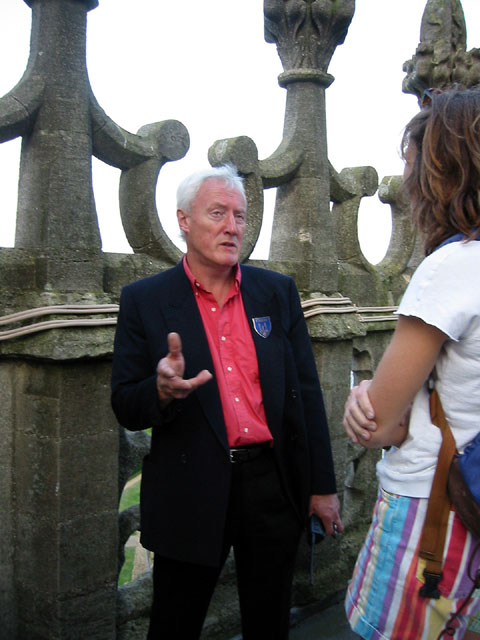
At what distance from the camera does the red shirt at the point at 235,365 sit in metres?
2.28

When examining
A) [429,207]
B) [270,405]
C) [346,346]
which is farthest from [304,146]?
[429,207]

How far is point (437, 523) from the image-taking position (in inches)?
61.0

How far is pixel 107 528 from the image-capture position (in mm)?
2711

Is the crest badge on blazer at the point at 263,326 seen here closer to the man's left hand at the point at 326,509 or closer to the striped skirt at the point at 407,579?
the man's left hand at the point at 326,509

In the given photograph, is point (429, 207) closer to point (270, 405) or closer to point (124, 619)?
point (270, 405)

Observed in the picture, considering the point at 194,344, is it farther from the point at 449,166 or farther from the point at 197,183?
the point at 449,166

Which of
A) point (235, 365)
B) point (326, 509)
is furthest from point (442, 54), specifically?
point (326, 509)

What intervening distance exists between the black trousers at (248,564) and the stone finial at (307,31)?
2.26 metres

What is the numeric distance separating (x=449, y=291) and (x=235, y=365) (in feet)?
3.24

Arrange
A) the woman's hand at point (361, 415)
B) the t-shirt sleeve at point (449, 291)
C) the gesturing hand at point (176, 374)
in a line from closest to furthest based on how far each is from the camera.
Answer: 1. the t-shirt sleeve at point (449, 291)
2. the woman's hand at point (361, 415)
3. the gesturing hand at point (176, 374)

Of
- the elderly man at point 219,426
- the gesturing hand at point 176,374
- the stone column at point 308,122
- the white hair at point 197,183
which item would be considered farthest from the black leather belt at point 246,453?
the stone column at point 308,122

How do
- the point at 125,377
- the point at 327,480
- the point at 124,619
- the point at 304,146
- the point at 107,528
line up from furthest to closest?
the point at 304,146 → the point at 124,619 → the point at 107,528 → the point at 327,480 → the point at 125,377

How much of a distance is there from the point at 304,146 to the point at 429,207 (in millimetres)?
2182

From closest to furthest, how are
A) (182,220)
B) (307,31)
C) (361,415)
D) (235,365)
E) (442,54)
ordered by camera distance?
(361,415) < (235,365) < (182,220) < (307,31) < (442,54)
